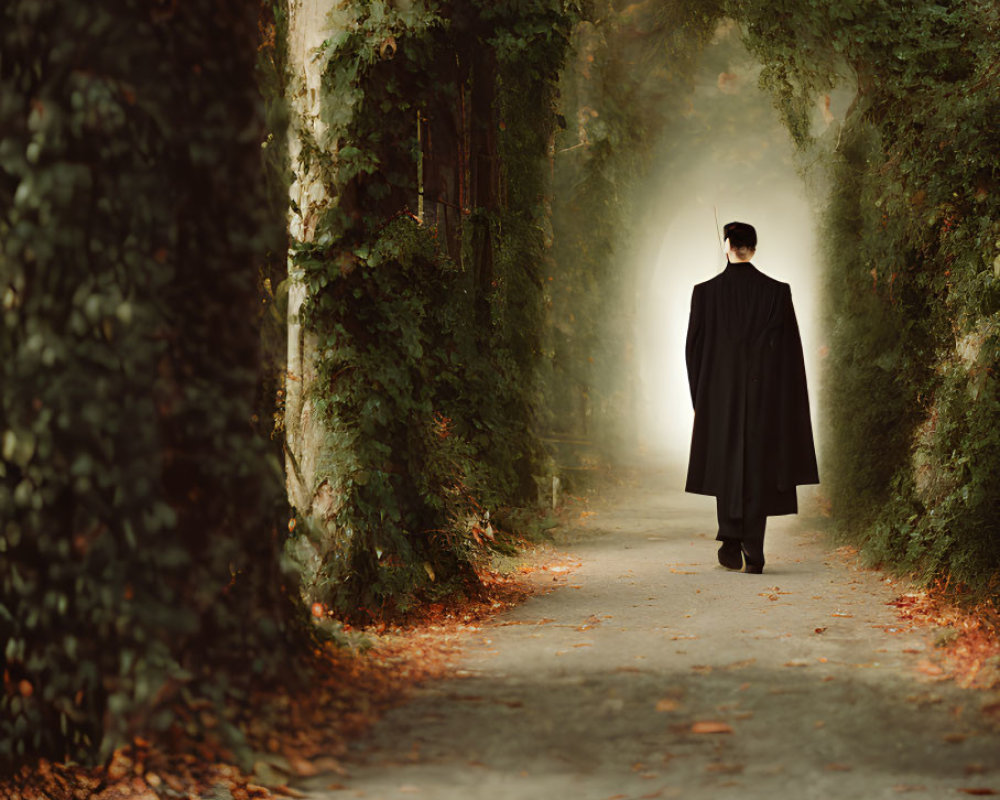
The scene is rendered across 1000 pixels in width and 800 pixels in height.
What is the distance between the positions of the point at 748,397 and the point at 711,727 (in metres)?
3.96

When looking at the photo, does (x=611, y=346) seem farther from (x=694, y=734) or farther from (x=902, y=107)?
(x=694, y=734)

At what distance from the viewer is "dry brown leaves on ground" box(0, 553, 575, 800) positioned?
3336 millimetres

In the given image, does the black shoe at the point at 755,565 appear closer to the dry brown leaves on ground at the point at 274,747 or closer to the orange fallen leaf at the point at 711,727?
the dry brown leaves on ground at the point at 274,747

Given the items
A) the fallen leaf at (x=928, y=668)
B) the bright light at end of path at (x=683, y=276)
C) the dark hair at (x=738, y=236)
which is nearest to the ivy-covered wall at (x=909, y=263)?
the dark hair at (x=738, y=236)

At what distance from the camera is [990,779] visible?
10.6 feet

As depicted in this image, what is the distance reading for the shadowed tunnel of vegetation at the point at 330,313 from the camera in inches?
131

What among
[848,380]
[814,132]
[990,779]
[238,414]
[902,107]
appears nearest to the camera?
[990,779]

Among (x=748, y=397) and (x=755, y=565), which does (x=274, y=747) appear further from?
(x=748, y=397)

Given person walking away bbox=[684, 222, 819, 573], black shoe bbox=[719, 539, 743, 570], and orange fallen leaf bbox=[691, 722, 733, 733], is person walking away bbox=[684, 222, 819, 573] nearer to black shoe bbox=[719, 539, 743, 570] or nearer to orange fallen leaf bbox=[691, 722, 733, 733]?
black shoe bbox=[719, 539, 743, 570]

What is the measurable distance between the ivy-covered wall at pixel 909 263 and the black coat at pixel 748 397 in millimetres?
643

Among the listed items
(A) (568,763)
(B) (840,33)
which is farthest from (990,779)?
(B) (840,33)

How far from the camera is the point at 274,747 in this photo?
11.8ft

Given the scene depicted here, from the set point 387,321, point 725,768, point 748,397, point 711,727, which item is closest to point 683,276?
point 748,397

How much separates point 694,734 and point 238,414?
72.6 inches
